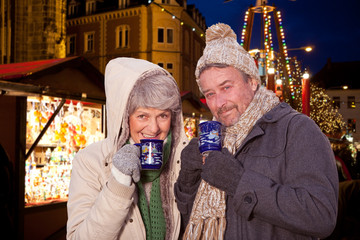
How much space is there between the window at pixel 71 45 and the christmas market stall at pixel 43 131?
1058 inches

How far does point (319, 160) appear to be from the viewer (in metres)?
1.55

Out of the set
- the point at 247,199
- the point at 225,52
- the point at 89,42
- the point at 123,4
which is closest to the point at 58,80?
the point at 225,52

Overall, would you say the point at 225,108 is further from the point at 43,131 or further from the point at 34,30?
the point at 34,30

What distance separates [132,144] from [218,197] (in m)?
0.54

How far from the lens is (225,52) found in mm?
1884

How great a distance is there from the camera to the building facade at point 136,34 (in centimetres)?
2848

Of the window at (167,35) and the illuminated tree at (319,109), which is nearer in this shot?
the illuminated tree at (319,109)

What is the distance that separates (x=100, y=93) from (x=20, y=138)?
160 cm

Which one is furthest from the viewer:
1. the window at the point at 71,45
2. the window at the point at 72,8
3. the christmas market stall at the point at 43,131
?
the window at the point at 72,8

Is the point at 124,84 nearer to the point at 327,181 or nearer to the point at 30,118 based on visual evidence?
the point at 327,181

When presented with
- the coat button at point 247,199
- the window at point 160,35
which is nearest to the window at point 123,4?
the window at point 160,35

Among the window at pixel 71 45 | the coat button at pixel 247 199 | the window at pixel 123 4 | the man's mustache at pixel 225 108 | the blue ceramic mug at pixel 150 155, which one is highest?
Result: the window at pixel 123 4

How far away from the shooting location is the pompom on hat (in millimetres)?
1877

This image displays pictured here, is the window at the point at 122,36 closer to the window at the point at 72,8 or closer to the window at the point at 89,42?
the window at the point at 89,42
